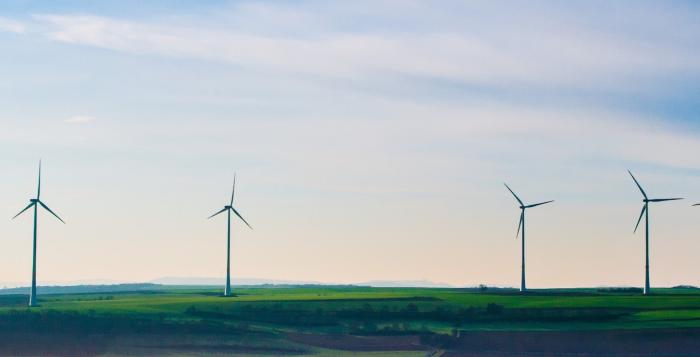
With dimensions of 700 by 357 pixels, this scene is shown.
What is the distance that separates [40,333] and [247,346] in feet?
66.1

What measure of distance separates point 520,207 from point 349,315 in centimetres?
4993

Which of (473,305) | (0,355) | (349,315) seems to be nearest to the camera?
(0,355)

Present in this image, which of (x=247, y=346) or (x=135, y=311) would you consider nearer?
(x=247, y=346)

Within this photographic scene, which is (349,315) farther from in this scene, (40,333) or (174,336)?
(40,333)

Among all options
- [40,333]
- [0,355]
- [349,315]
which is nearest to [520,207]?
[349,315]

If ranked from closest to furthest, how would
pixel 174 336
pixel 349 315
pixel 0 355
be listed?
pixel 0 355 → pixel 174 336 → pixel 349 315

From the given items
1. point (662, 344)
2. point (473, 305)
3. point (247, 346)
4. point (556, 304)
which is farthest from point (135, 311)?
point (662, 344)

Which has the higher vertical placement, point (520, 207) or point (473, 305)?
point (520, 207)

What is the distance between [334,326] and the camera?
4742 inches

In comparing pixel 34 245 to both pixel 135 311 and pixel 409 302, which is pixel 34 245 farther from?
pixel 409 302

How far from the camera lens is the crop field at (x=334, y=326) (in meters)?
107

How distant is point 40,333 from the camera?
116m

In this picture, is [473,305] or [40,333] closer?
[40,333]

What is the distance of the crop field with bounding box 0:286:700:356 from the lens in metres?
107
